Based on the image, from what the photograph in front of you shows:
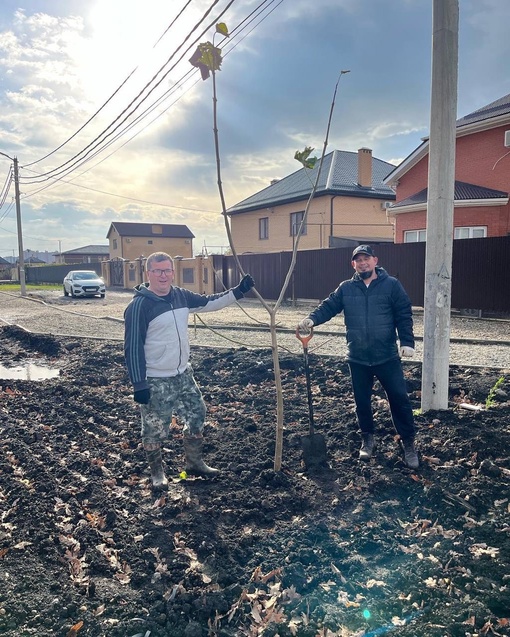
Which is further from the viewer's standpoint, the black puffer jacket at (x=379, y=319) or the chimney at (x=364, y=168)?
the chimney at (x=364, y=168)

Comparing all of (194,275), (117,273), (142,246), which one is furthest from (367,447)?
(142,246)

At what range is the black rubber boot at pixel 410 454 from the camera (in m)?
3.88

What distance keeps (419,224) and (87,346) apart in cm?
1352

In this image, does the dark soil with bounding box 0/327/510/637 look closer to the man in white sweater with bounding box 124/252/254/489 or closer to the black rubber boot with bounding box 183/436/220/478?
the black rubber boot with bounding box 183/436/220/478

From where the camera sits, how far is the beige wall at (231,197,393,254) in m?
26.9

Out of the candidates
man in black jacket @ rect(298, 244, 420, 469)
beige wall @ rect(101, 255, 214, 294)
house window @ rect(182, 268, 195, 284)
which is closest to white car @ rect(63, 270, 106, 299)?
beige wall @ rect(101, 255, 214, 294)

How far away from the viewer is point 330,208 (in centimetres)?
2669

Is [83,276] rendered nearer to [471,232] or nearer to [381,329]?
[471,232]

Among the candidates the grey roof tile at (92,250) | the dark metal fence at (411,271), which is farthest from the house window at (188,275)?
the grey roof tile at (92,250)

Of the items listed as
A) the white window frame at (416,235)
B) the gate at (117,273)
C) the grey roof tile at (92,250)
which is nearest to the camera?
the white window frame at (416,235)

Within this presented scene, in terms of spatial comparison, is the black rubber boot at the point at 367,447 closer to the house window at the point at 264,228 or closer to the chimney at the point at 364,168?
the chimney at the point at 364,168

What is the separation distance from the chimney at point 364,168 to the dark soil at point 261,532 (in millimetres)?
24758

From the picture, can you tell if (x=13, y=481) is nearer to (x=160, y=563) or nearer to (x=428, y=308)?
(x=160, y=563)

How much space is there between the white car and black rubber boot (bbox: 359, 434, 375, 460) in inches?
986
